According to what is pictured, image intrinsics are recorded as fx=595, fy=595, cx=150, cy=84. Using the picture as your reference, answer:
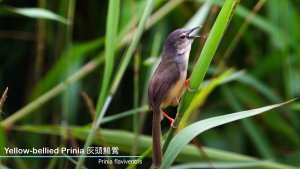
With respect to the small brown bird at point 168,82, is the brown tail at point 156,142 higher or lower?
lower

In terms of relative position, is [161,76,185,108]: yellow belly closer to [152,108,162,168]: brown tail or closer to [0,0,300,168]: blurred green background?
[152,108,162,168]: brown tail

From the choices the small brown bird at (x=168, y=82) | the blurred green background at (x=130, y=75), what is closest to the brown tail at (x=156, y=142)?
the small brown bird at (x=168, y=82)

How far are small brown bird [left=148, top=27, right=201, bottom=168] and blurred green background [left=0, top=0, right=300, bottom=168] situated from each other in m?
0.16

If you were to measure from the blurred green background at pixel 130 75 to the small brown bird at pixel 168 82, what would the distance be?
0.16 metres

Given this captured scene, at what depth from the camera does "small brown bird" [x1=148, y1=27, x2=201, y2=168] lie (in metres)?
0.90

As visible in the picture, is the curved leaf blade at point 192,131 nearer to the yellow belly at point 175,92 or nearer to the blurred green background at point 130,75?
the yellow belly at point 175,92

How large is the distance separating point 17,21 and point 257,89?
673mm

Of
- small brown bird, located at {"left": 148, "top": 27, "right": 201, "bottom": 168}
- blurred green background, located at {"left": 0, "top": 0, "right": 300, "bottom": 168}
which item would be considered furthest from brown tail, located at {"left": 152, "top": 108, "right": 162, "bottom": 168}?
blurred green background, located at {"left": 0, "top": 0, "right": 300, "bottom": 168}

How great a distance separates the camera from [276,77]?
5.63ft

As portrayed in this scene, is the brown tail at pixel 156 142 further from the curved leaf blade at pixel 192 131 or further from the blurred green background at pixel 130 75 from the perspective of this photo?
the blurred green background at pixel 130 75

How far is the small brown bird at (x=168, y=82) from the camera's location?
90 centimetres

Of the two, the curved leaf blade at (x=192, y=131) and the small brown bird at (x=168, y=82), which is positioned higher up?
the small brown bird at (x=168, y=82)

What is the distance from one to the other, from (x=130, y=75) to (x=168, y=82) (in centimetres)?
56

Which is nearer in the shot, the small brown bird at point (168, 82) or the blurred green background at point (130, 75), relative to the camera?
the small brown bird at point (168, 82)
